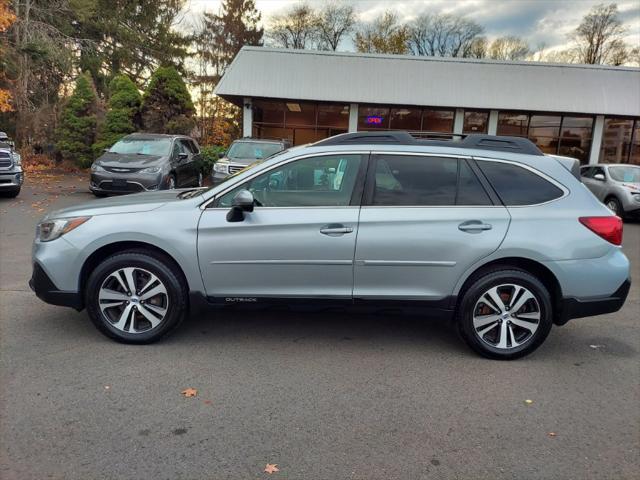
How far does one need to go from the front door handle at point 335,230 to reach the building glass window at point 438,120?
19861 millimetres

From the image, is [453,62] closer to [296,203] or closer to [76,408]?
[296,203]

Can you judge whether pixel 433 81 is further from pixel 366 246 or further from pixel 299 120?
pixel 366 246

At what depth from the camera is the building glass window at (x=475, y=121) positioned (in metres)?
22.6

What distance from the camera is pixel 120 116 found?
61.7 feet

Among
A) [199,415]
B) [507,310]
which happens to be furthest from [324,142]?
[199,415]

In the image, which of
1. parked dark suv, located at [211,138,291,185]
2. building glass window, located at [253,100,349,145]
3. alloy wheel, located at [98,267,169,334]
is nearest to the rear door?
alloy wheel, located at [98,267,169,334]

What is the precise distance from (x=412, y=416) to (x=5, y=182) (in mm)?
12413

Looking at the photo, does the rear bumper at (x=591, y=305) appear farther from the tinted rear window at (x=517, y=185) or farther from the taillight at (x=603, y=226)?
the tinted rear window at (x=517, y=185)

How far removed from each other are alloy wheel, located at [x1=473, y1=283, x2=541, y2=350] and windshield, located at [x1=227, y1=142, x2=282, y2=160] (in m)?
10.1

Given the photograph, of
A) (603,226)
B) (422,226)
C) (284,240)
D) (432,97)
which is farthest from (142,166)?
(432,97)

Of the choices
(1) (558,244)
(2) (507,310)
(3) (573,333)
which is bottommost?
(3) (573,333)

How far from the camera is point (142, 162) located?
12336mm

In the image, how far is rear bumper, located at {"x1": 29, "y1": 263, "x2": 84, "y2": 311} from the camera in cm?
414

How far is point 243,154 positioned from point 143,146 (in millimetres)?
2579
